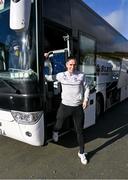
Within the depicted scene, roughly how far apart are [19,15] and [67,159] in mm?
2627

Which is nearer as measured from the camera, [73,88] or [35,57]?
[35,57]

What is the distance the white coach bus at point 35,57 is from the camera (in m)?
3.54

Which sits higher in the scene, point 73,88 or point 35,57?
point 35,57

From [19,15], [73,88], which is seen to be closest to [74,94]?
[73,88]

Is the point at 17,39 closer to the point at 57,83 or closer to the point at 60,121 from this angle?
the point at 57,83

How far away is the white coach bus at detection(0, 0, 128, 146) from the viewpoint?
3.54 m

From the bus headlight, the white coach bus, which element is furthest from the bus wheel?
the bus headlight

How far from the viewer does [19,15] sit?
3.30 metres

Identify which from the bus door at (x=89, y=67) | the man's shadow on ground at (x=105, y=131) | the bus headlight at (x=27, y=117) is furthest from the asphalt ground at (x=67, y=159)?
the bus headlight at (x=27, y=117)

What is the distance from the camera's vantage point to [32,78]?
3570 mm

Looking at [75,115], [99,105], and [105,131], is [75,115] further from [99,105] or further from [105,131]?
[99,105]

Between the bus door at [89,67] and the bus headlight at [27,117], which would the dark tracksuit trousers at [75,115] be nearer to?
the bus headlight at [27,117]

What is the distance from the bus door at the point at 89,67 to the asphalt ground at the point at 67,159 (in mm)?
553

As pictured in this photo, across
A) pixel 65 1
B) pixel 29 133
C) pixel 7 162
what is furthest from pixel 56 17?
pixel 7 162
